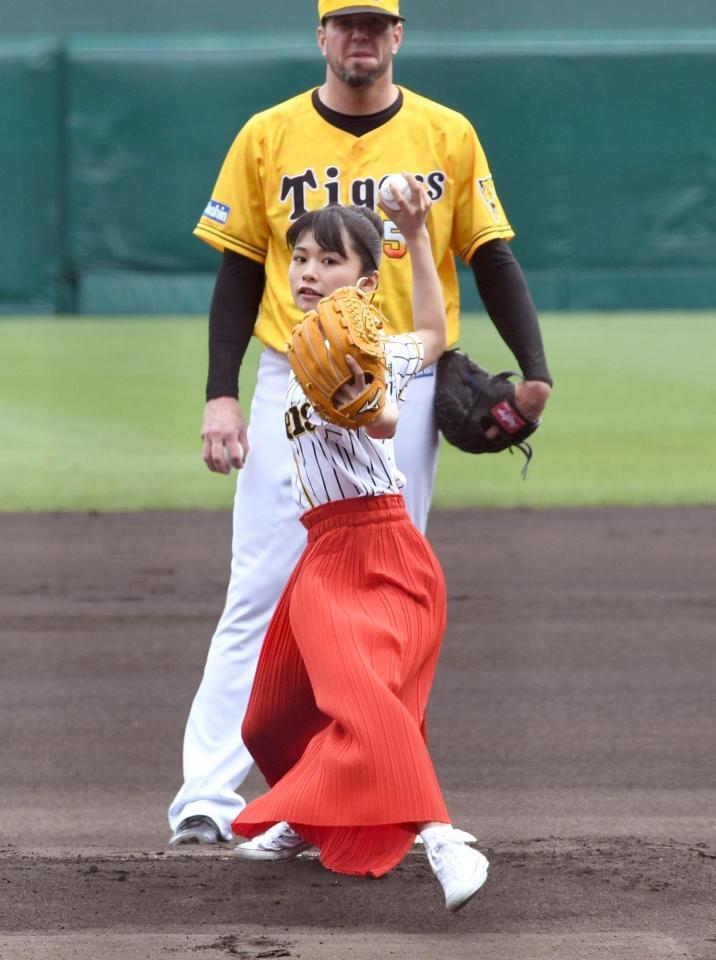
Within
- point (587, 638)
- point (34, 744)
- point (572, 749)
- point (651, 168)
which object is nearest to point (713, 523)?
point (587, 638)

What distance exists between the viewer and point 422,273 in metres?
3.39

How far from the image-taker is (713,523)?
8.27 m

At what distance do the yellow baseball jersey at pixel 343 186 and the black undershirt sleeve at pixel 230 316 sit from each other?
0.13 ft

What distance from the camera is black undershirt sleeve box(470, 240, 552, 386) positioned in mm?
3832

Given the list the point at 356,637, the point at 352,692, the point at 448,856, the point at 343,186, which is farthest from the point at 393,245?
the point at 448,856

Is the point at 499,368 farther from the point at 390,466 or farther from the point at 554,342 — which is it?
the point at 390,466

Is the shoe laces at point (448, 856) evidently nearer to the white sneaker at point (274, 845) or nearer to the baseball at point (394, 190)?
the white sneaker at point (274, 845)

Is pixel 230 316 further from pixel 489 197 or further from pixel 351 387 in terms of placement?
pixel 351 387

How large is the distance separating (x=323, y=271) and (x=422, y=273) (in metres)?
0.21

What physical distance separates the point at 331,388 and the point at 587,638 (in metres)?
3.15

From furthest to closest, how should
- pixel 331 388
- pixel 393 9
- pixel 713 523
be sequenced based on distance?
1. pixel 713 523
2. pixel 393 9
3. pixel 331 388

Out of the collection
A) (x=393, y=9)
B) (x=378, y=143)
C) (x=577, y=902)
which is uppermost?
(x=393, y=9)

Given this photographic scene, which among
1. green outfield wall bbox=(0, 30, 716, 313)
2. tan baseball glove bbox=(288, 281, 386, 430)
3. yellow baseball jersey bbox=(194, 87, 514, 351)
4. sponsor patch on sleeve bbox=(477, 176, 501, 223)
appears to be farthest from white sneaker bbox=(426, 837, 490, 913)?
green outfield wall bbox=(0, 30, 716, 313)

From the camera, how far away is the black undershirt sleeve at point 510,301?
3832 millimetres
